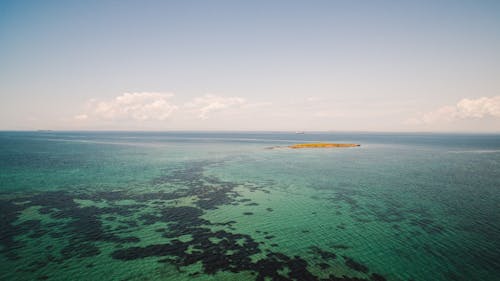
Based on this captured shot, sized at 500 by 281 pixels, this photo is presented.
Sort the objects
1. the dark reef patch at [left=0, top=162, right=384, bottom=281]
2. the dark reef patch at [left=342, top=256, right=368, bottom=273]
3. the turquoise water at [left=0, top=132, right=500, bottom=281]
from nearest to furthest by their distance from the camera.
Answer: the turquoise water at [left=0, top=132, right=500, bottom=281] → the dark reef patch at [left=342, top=256, right=368, bottom=273] → the dark reef patch at [left=0, top=162, right=384, bottom=281]

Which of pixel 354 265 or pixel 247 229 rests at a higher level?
pixel 354 265

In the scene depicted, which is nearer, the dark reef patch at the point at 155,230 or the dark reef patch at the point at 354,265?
the dark reef patch at the point at 354,265

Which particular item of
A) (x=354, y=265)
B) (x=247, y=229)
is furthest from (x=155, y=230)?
(x=354, y=265)

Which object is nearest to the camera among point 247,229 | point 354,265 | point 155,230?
point 354,265

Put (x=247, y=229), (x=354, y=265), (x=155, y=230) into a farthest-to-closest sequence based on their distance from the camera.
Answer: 1. (x=247, y=229)
2. (x=155, y=230)
3. (x=354, y=265)

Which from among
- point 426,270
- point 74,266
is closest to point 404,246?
point 426,270

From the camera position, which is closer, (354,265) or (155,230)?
(354,265)

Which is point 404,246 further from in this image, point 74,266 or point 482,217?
point 74,266

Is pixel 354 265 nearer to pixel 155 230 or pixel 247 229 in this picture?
pixel 247 229

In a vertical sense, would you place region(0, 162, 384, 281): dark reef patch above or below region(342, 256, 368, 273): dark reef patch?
below

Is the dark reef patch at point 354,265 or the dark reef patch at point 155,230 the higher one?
the dark reef patch at point 354,265

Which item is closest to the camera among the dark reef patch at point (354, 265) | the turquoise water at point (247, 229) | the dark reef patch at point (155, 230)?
the turquoise water at point (247, 229)
